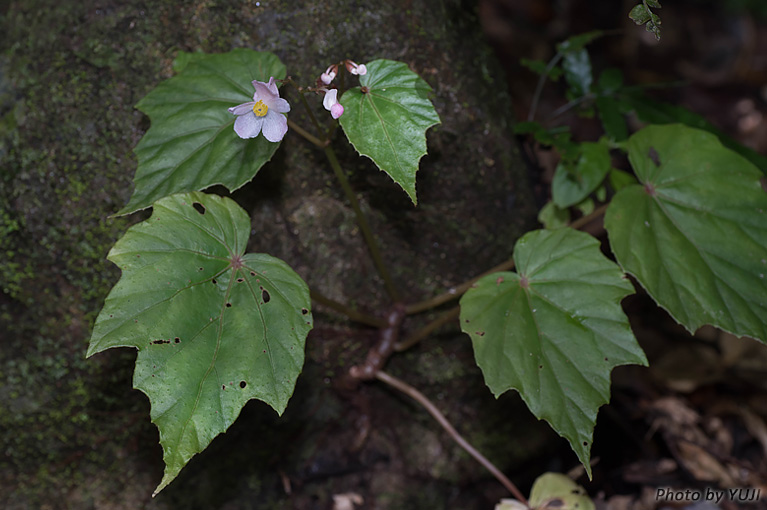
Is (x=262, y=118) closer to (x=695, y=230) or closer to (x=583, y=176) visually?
(x=583, y=176)

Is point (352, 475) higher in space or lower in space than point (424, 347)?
lower

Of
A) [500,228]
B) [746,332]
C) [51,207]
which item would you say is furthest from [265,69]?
[746,332]

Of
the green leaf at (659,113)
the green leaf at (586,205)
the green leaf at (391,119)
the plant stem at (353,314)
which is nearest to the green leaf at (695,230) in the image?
the green leaf at (586,205)

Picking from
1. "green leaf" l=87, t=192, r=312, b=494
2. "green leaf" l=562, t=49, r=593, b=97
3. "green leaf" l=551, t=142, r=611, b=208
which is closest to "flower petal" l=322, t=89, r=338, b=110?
"green leaf" l=87, t=192, r=312, b=494

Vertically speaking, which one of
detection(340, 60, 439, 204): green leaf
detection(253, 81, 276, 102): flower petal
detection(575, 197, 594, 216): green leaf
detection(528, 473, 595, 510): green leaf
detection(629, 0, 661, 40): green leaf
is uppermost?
detection(629, 0, 661, 40): green leaf

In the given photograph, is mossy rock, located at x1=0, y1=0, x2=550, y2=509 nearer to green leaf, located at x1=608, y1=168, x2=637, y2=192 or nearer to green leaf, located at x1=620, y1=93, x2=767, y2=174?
green leaf, located at x1=608, y1=168, x2=637, y2=192

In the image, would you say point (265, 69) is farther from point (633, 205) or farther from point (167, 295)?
point (633, 205)

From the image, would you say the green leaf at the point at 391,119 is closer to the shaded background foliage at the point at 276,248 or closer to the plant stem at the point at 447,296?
the shaded background foliage at the point at 276,248
